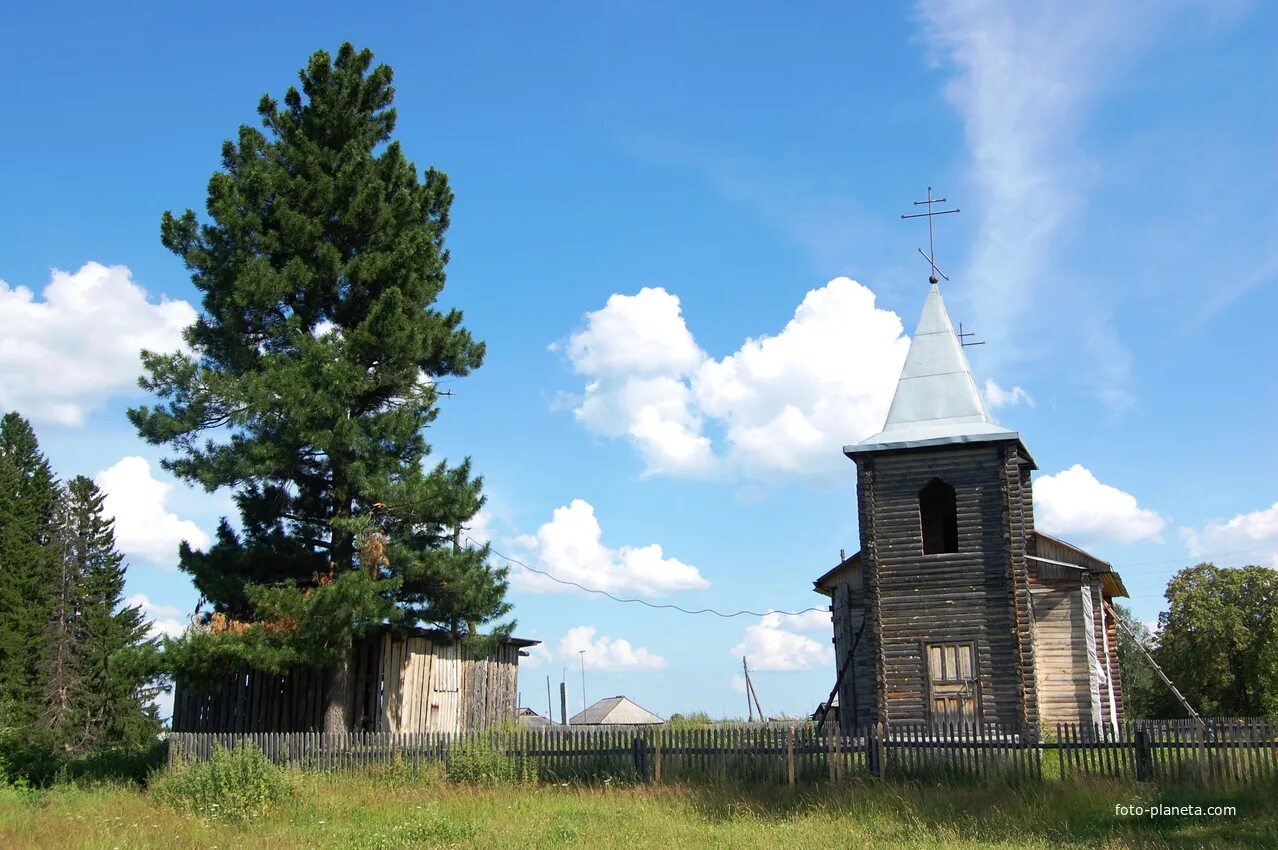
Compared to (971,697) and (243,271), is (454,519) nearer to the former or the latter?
(243,271)

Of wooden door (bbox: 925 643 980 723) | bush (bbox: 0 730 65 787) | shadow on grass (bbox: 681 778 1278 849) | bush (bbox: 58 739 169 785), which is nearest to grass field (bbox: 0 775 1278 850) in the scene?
shadow on grass (bbox: 681 778 1278 849)

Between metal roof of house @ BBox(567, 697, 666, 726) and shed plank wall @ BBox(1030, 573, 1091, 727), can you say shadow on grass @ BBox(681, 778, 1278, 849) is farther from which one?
metal roof of house @ BBox(567, 697, 666, 726)

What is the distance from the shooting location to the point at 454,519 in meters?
23.7

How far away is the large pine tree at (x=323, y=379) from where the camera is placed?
22.3 metres

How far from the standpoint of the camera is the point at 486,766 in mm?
20203

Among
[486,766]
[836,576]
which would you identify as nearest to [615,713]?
[836,576]

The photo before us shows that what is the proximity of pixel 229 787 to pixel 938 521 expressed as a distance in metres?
17.8

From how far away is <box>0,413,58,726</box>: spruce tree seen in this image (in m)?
41.3

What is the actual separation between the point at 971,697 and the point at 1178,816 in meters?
8.79

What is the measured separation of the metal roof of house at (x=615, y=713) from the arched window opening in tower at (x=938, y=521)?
51.2 m

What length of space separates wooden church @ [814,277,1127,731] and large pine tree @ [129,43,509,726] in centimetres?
872

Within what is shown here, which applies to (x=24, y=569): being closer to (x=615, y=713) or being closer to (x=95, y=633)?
(x=95, y=633)

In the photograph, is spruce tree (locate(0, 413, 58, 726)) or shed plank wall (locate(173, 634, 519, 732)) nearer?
shed plank wall (locate(173, 634, 519, 732))

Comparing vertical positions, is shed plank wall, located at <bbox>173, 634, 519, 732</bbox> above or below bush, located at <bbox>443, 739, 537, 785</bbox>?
above
